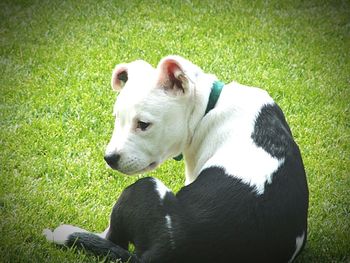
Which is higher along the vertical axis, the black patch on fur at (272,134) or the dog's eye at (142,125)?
the black patch on fur at (272,134)

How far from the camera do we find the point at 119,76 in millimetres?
4605

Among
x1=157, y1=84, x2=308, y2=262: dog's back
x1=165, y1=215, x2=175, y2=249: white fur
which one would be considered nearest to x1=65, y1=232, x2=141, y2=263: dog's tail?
x1=165, y1=215, x2=175, y2=249: white fur

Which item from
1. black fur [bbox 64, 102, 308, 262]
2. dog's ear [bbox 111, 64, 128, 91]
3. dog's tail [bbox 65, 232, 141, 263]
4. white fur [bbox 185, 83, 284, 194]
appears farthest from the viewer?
dog's ear [bbox 111, 64, 128, 91]

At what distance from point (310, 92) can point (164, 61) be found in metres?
3.27

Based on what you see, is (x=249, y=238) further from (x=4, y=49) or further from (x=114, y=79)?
(x=4, y=49)

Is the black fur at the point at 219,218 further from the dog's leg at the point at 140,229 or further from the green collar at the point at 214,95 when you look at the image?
the green collar at the point at 214,95

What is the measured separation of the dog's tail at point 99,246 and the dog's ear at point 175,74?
1.06 m

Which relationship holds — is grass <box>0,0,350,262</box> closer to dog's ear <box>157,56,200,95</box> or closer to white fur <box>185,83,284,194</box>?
white fur <box>185,83,284,194</box>

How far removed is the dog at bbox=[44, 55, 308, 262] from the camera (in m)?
3.64

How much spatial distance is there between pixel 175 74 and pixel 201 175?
682 mm

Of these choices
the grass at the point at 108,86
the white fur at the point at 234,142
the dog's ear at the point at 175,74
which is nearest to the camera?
the white fur at the point at 234,142

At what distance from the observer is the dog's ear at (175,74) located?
4.12 m

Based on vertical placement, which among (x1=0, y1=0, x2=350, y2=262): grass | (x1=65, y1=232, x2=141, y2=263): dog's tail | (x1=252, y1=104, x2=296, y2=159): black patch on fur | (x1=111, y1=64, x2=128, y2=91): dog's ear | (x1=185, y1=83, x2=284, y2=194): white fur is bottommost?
(x1=0, y1=0, x2=350, y2=262): grass

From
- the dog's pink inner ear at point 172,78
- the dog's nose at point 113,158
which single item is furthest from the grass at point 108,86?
the dog's pink inner ear at point 172,78
